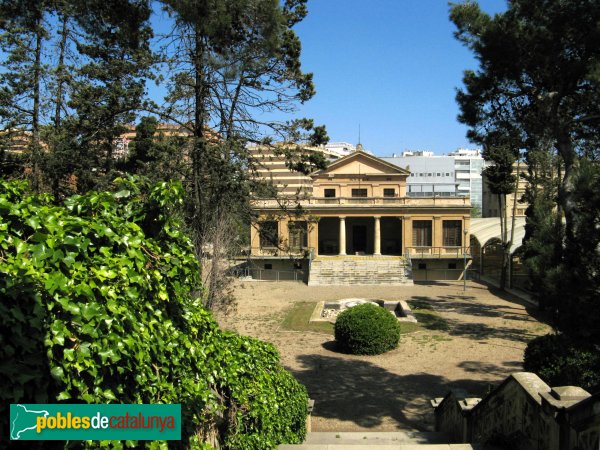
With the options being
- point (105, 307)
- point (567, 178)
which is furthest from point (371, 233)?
point (105, 307)

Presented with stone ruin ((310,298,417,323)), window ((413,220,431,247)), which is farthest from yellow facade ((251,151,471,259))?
stone ruin ((310,298,417,323))

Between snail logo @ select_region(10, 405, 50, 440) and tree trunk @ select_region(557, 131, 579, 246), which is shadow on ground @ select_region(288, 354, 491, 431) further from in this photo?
snail logo @ select_region(10, 405, 50, 440)

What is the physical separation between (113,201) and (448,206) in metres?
39.6

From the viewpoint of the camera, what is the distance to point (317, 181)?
45312 millimetres

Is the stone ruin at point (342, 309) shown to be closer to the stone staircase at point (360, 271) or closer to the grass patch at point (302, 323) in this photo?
the grass patch at point (302, 323)

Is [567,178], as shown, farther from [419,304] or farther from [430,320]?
[419,304]

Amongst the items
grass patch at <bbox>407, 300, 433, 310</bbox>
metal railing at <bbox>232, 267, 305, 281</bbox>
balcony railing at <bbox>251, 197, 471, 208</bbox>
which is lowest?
grass patch at <bbox>407, 300, 433, 310</bbox>

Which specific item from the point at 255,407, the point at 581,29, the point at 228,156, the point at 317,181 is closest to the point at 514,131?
the point at 581,29

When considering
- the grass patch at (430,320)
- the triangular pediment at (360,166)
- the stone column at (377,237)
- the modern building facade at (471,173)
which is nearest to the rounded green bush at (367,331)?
the grass patch at (430,320)

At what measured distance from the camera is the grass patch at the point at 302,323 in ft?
66.2

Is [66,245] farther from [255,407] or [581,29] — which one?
[581,29]

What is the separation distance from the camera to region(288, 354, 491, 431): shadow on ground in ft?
35.6

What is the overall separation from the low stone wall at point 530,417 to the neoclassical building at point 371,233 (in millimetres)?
27742

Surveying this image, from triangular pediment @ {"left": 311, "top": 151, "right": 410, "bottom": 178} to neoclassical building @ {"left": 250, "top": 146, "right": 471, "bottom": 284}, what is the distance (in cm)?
9
